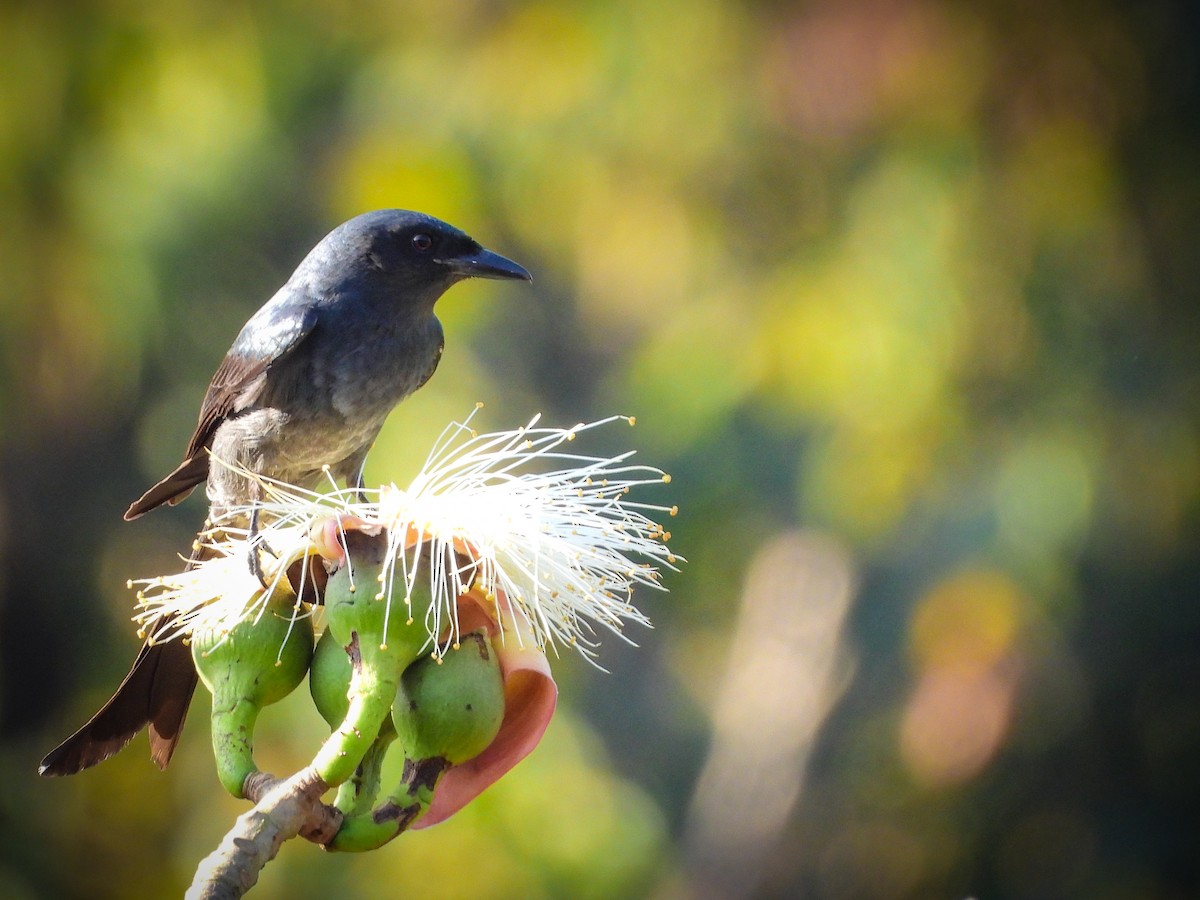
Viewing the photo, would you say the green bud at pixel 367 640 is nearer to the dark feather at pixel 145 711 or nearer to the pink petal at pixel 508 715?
the pink petal at pixel 508 715

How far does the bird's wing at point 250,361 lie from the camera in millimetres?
2658

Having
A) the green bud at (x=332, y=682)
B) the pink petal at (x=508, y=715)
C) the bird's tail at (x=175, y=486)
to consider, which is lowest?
the pink petal at (x=508, y=715)

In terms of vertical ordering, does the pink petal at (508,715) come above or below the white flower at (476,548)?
below

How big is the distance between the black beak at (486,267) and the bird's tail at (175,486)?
652mm

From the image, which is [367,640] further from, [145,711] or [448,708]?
[145,711]

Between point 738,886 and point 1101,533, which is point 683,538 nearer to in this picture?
point 738,886

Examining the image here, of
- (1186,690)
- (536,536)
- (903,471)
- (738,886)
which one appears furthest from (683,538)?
(536,536)

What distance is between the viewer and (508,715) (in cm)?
156

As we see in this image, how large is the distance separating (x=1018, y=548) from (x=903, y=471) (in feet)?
3.25

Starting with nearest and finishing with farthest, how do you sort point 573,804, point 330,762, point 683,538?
point 330,762, point 573,804, point 683,538

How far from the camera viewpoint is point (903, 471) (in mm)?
8641

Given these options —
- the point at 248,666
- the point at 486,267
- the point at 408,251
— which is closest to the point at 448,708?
the point at 248,666

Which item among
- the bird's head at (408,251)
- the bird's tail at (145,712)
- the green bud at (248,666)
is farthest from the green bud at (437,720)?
the bird's head at (408,251)

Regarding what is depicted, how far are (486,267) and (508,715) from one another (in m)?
1.23
